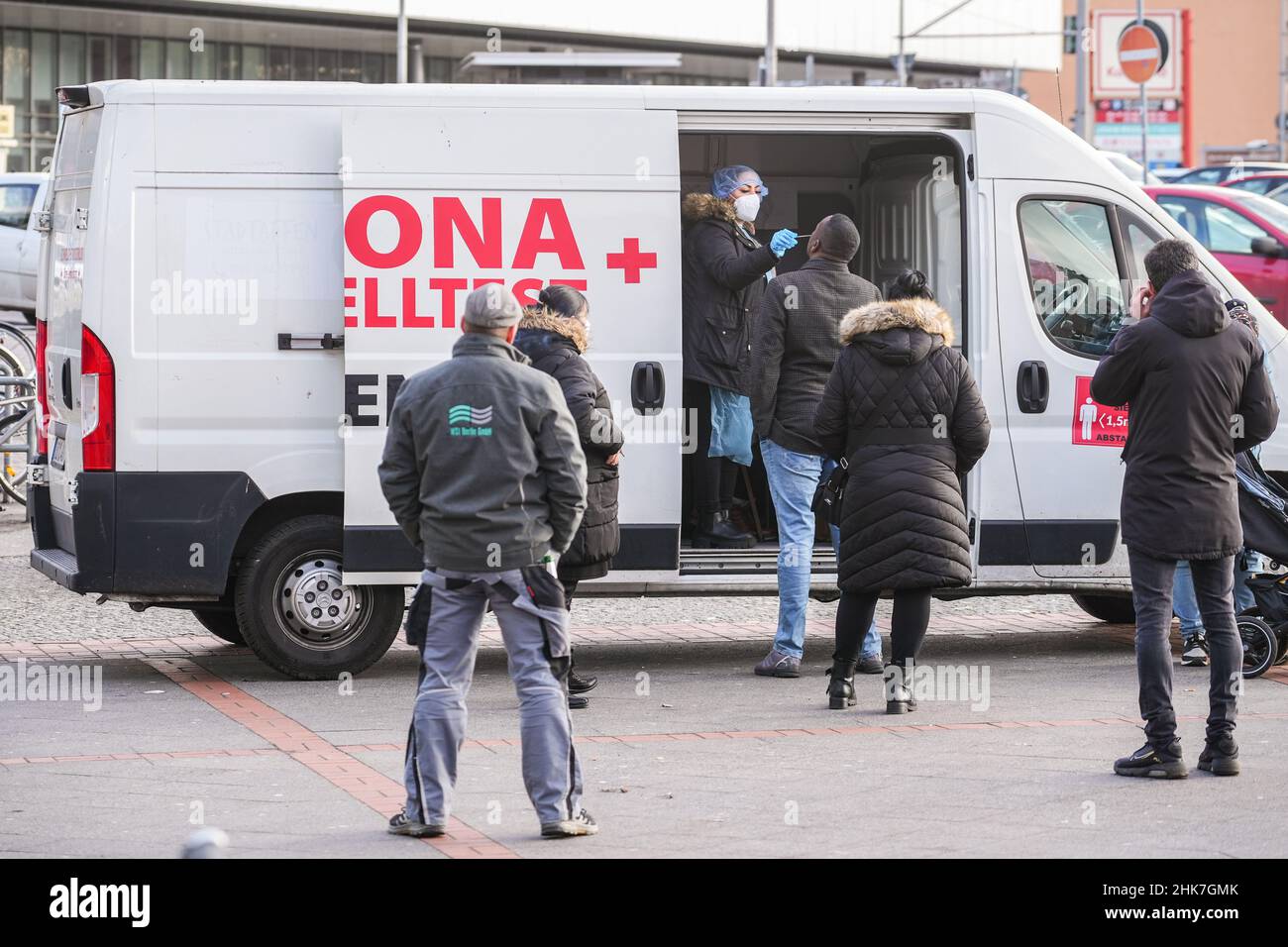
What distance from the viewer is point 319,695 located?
8375 mm

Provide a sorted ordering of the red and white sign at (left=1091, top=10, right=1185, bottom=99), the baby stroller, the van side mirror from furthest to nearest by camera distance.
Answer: the red and white sign at (left=1091, top=10, right=1185, bottom=99) → the van side mirror → the baby stroller

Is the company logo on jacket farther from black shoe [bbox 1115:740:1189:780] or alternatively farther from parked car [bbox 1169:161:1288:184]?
parked car [bbox 1169:161:1288:184]

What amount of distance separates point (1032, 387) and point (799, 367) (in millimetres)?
1108

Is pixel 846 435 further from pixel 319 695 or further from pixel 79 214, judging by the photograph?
pixel 79 214

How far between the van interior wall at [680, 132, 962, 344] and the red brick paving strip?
3642 mm

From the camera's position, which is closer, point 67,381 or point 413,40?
point 67,381

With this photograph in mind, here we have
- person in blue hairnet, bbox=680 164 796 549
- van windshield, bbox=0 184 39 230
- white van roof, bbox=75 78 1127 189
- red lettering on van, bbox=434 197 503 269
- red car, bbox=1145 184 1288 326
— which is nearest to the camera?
white van roof, bbox=75 78 1127 189

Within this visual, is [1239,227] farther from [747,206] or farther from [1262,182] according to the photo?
[747,206]

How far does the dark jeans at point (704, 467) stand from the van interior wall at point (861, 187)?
1.26 m

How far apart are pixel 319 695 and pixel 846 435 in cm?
246

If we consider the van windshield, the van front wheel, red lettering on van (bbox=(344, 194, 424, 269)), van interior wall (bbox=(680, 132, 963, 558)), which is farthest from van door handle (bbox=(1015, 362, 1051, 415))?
the van windshield

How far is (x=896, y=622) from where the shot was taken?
7.96 metres

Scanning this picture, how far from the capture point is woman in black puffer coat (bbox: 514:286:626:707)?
25.2ft

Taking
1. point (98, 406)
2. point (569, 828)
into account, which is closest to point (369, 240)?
point (98, 406)
